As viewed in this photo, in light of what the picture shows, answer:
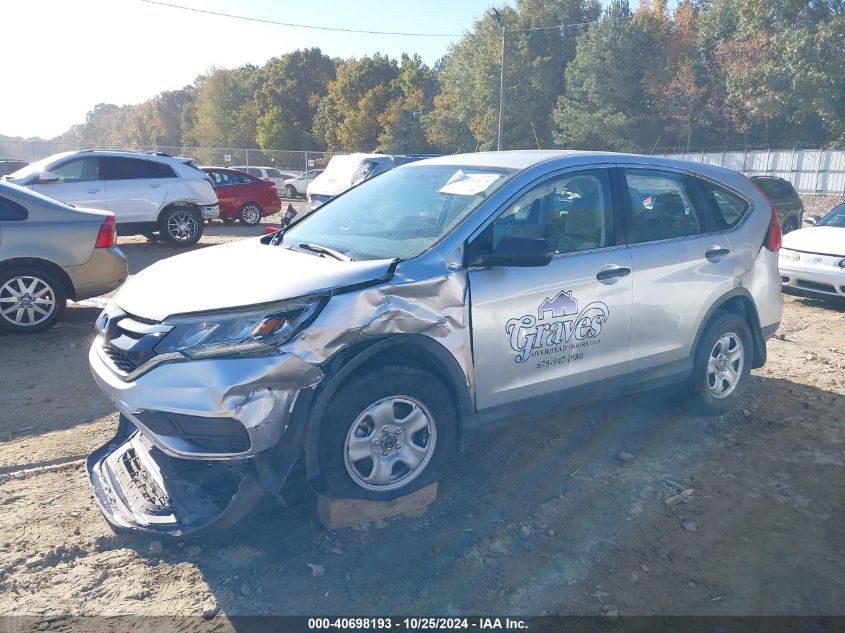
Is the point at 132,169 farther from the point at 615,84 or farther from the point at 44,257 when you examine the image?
the point at 615,84

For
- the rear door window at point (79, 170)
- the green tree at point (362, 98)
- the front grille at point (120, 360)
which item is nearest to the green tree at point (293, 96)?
the green tree at point (362, 98)

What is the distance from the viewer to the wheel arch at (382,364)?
3.21 meters

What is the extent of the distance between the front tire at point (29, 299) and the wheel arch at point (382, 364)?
16.3 ft

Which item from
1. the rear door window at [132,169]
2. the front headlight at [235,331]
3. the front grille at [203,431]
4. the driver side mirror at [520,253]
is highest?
the rear door window at [132,169]

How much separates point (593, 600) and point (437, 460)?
1.01 m

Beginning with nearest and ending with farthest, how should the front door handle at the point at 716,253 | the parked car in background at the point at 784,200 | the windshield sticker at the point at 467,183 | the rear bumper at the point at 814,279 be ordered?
1. the windshield sticker at the point at 467,183
2. the front door handle at the point at 716,253
3. the rear bumper at the point at 814,279
4. the parked car in background at the point at 784,200

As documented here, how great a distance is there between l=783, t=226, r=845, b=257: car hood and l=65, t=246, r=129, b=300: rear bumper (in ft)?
26.7

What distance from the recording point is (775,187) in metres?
15.1

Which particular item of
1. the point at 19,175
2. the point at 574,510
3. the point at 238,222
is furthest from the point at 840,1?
the point at 574,510

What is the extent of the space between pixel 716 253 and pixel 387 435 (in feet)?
8.97

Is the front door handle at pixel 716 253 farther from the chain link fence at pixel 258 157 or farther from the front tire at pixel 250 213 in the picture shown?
the chain link fence at pixel 258 157

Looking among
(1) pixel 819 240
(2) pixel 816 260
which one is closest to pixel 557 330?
(2) pixel 816 260

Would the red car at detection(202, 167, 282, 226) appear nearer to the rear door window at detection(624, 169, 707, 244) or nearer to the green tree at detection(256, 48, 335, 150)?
the rear door window at detection(624, 169, 707, 244)

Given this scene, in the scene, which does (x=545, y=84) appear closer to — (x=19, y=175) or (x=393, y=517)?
(x=19, y=175)
